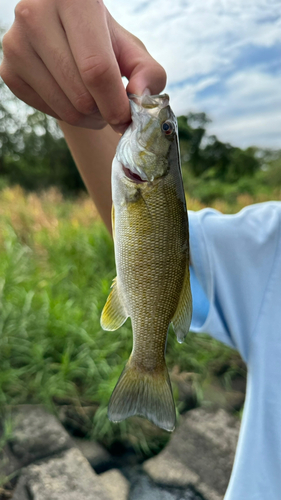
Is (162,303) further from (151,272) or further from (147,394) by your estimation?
(147,394)

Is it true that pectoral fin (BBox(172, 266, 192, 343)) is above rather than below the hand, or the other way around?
below

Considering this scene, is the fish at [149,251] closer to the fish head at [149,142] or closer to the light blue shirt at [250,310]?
the fish head at [149,142]

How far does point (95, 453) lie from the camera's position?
2160 millimetres

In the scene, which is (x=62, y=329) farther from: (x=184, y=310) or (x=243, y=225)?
(x=184, y=310)

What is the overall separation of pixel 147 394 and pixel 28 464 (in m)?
1.36

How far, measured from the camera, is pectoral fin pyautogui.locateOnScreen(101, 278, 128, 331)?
0.89 meters

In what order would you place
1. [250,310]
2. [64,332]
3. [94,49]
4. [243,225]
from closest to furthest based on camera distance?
[94,49]
[250,310]
[243,225]
[64,332]

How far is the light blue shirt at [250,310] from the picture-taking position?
1.12 metres

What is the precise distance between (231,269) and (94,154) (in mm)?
632

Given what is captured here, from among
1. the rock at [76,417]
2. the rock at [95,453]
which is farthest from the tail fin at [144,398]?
the rock at [76,417]

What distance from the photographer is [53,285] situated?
320cm

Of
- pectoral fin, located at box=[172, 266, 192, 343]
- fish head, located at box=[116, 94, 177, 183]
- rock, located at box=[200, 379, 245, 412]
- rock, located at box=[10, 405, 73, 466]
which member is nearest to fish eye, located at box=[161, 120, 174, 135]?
fish head, located at box=[116, 94, 177, 183]

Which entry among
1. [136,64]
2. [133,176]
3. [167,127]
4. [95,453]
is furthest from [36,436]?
[136,64]

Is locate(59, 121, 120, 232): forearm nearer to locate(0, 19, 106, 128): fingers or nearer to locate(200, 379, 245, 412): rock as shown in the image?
locate(0, 19, 106, 128): fingers
